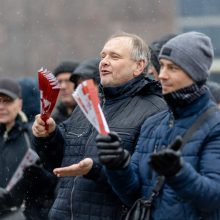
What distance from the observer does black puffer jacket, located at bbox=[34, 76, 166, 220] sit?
571 cm

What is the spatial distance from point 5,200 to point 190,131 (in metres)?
2.81

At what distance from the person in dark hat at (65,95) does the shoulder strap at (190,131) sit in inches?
137

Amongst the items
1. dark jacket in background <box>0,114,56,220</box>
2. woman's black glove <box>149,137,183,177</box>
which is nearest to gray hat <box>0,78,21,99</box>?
dark jacket in background <box>0,114,56,220</box>

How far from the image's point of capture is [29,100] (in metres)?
9.44

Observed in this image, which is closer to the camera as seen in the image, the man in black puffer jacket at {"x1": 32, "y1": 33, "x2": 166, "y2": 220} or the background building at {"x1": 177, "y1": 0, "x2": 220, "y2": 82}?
the man in black puffer jacket at {"x1": 32, "y1": 33, "x2": 166, "y2": 220}

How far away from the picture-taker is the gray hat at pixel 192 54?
16.8 feet

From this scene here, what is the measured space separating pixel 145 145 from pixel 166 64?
0.45m

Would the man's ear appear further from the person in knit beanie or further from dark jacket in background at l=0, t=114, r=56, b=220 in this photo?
dark jacket in background at l=0, t=114, r=56, b=220

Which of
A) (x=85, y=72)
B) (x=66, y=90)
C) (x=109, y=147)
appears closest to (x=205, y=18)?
(x=66, y=90)

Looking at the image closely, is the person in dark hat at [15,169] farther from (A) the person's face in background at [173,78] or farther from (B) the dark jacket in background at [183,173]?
(A) the person's face in background at [173,78]

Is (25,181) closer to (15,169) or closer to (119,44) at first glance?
(15,169)

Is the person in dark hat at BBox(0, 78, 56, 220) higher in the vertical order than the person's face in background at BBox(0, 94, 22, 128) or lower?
lower

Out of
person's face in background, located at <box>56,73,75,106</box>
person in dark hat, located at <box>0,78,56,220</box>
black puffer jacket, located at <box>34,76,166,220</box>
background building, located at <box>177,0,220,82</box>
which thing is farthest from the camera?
background building, located at <box>177,0,220,82</box>

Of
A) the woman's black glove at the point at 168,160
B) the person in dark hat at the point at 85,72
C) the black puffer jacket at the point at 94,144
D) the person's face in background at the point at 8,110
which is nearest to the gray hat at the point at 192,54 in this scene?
the woman's black glove at the point at 168,160
